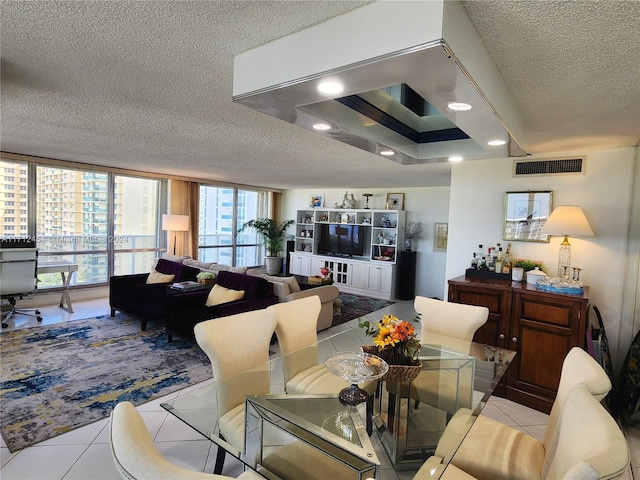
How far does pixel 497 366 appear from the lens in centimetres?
231

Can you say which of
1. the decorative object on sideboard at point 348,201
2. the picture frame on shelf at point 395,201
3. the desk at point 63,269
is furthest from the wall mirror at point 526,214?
the desk at point 63,269

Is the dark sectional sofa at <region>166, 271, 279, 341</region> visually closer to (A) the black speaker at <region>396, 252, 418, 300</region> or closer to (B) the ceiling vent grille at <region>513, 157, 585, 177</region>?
(B) the ceiling vent grille at <region>513, 157, 585, 177</region>

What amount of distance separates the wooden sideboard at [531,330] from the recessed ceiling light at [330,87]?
2.36m

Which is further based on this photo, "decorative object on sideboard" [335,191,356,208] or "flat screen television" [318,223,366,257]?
"decorative object on sideboard" [335,191,356,208]

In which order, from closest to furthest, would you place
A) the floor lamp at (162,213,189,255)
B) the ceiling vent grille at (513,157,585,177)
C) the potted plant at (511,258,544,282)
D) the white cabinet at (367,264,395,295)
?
the ceiling vent grille at (513,157,585,177), the potted plant at (511,258,544,282), the floor lamp at (162,213,189,255), the white cabinet at (367,264,395,295)

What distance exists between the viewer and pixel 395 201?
7711 mm

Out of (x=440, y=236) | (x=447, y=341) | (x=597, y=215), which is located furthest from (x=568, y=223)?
(x=440, y=236)

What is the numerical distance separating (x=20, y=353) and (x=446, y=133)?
4.83 meters

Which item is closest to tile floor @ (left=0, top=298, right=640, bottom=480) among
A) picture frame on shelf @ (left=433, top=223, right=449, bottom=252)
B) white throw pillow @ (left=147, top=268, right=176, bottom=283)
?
white throw pillow @ (left=147, top=268, right=176, bottom=283)

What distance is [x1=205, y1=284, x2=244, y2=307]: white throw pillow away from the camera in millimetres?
4221

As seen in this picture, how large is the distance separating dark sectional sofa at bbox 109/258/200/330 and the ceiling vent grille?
14.5 ft

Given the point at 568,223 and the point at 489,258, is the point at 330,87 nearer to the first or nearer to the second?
the point at 568,223

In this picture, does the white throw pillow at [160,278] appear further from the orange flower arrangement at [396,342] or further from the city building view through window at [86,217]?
the orange flower arrangement at [396,342]

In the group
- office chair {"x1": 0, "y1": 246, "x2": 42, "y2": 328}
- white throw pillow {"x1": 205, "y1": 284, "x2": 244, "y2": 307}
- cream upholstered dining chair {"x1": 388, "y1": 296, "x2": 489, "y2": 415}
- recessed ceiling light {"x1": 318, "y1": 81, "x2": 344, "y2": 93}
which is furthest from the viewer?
office chair {"x1": 0, "y1": 246, "x2": 42, "y2": 328}
